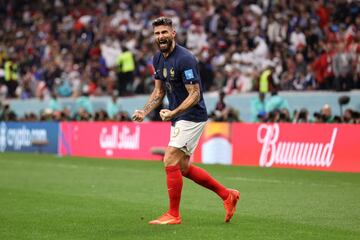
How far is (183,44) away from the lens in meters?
27.5

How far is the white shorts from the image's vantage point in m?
9.62

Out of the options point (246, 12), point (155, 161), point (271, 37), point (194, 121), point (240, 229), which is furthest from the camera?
point (246, 12)

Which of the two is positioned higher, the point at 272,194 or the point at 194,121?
the point at 194,121

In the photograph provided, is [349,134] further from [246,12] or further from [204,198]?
[246,12]

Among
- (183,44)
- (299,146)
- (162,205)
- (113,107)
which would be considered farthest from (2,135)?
(162,205)

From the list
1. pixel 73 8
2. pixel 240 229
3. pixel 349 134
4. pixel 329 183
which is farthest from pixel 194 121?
pixel 73 8

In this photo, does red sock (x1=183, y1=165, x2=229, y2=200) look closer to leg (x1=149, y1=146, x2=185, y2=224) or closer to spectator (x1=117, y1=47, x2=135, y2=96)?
leg (x1=149, y1=146, x2=185, y2=224)

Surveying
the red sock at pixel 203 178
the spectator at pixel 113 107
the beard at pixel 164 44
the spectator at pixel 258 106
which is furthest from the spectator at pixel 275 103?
the beard at pixel 164 44

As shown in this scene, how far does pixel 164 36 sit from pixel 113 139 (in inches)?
640

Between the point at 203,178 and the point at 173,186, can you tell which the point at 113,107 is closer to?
the point at 203,178

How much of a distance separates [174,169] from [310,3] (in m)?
16.2

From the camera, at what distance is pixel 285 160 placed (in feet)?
65.5

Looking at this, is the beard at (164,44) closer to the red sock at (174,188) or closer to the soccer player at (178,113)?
the soccer player at (178,113)

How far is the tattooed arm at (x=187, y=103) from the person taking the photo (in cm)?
935
